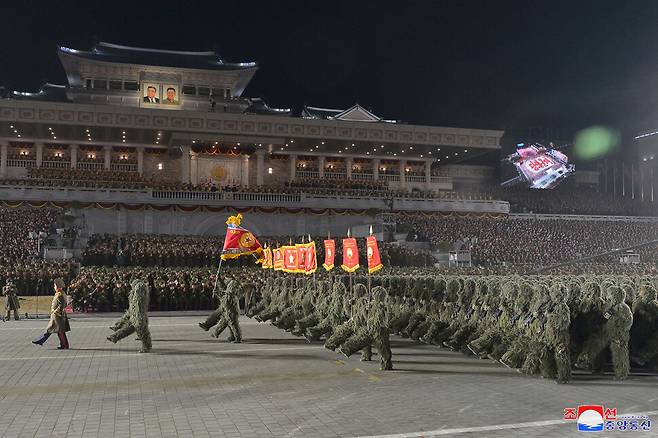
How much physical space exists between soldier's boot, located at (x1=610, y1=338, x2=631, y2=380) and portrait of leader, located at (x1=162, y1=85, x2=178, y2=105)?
4736 cm

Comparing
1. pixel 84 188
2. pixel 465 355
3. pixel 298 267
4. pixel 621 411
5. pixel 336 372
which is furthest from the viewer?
pixel 84 188

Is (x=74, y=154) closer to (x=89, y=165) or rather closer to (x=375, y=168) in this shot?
(x=89, y=165)

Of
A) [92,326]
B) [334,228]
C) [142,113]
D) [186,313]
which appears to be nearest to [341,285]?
[92,326]

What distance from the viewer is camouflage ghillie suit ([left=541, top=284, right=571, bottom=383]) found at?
9375mm

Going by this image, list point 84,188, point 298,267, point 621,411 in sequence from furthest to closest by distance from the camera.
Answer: point 84,188, point 298,267, point 621,411

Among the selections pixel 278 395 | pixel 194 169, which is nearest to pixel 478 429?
pixel 278 395

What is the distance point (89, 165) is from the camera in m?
46.8

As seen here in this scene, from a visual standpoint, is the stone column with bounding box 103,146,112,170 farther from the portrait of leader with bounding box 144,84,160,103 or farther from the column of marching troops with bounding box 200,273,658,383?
the column of marching troops with bounding box 200,273,658,383

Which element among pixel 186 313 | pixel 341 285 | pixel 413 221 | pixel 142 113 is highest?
pixel 142 113

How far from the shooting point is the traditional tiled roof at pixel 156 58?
51.6m

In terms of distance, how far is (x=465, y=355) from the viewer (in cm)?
1245

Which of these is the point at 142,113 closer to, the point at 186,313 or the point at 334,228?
the point at 334,228

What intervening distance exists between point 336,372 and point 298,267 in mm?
7184

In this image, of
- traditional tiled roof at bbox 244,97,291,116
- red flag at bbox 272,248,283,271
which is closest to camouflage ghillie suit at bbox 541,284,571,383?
red flag at bbox 272,248,283,271
